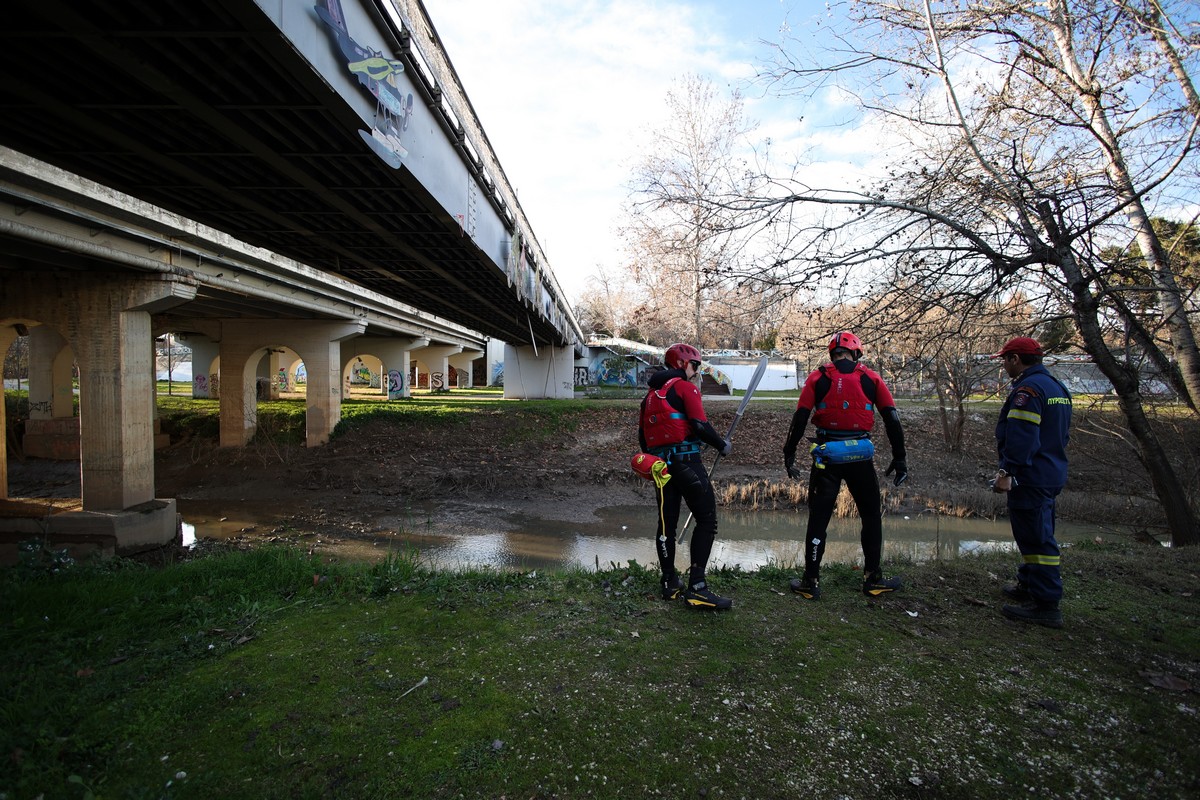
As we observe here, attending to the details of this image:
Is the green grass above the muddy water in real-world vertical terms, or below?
above

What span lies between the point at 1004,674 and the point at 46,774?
186 inches

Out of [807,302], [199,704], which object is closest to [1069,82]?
[807,302]

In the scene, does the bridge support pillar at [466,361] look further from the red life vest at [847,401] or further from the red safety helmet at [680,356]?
the red life vest at [847,401]

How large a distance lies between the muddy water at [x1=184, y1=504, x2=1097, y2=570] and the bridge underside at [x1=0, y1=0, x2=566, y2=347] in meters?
6.35

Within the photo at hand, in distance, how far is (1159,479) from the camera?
6941mm

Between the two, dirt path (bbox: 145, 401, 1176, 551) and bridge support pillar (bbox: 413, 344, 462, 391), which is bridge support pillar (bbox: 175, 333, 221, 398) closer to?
bridge support pillar (bbox: 413, 344, 462, 391)

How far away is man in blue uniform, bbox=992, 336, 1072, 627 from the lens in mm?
4199

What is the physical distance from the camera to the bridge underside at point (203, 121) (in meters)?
3.17

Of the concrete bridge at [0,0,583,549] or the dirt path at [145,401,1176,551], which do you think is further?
the dirt path at [145,401,1176,551]

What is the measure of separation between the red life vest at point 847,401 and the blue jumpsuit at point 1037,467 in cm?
93

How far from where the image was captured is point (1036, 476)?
4281 millimetres

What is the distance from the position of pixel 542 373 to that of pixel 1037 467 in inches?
1282

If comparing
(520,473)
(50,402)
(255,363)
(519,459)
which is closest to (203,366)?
(50,402)

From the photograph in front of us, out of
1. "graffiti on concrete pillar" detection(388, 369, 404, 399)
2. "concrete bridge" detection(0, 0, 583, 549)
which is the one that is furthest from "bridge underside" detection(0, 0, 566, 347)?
"graffiti on concrete pillar" detection(388, 369, 404, 399)
